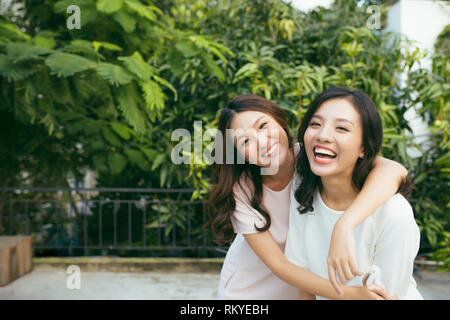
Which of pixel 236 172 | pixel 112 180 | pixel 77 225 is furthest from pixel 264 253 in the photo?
pixel 77 225

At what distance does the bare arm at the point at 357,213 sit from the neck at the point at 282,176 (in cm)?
36

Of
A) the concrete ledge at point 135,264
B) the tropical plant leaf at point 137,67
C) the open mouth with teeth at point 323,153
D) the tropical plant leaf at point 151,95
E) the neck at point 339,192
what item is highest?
the tropical plant leaf at point 137,67

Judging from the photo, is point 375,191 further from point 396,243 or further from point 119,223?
point 119,223

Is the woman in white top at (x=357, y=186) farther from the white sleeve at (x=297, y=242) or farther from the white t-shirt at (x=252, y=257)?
the white t-shirt at (x=252, y=257)

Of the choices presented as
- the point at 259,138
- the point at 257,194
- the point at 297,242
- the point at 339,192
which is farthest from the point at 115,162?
the point at 339,192

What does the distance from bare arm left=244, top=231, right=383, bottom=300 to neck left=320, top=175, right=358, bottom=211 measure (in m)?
0.23

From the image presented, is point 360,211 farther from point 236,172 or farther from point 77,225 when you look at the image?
point 77,225

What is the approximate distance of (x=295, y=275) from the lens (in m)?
1.19

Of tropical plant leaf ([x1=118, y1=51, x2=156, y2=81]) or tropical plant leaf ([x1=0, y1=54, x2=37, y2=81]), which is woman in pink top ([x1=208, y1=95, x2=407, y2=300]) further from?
tropical plant leaf ([x1=0, y1=54, x2=37, y2=81])

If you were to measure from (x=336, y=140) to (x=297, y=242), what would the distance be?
1.30ft

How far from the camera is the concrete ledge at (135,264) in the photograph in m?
4.21

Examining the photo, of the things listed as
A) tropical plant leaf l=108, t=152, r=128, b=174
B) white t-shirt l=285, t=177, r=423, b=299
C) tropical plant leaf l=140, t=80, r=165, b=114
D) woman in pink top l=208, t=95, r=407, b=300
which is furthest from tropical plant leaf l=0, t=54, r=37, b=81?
white t-shirt l=285, t=177, r=423, b=299

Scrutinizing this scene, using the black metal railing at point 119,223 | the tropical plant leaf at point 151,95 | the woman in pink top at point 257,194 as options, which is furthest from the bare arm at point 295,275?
the black metal railing at point 119,223

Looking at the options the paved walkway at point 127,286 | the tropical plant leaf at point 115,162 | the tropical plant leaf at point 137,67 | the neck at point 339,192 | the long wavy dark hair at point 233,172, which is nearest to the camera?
the neck at point 339,192
